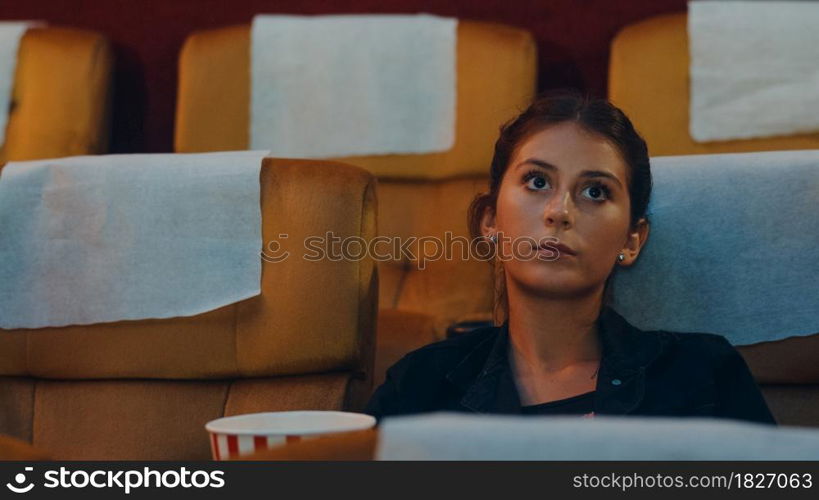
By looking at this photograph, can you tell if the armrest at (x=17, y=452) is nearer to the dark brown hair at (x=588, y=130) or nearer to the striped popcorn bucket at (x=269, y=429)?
the striped popcorn bucket at (x=269, y=429)

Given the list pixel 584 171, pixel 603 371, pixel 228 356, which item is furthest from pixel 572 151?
pixel 228 356

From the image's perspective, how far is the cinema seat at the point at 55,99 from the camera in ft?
6.31

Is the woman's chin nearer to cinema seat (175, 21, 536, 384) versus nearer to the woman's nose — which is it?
the woman's nose

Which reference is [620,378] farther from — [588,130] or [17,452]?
[17,452]

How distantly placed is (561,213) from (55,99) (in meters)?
1.19

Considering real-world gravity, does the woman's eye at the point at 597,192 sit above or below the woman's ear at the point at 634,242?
above

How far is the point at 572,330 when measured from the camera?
1.21 meters

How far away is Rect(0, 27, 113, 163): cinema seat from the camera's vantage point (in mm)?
1922

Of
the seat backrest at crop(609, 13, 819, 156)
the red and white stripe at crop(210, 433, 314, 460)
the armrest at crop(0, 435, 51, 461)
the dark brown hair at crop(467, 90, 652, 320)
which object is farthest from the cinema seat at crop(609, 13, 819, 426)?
the armrest at crop(0, 435, 51, 461)

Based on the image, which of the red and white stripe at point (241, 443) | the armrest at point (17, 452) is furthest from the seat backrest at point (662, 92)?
the armrest at point (17, 452)

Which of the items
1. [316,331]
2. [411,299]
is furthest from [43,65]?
[316,331]

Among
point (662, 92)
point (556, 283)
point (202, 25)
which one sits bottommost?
→ point (556, 283)
